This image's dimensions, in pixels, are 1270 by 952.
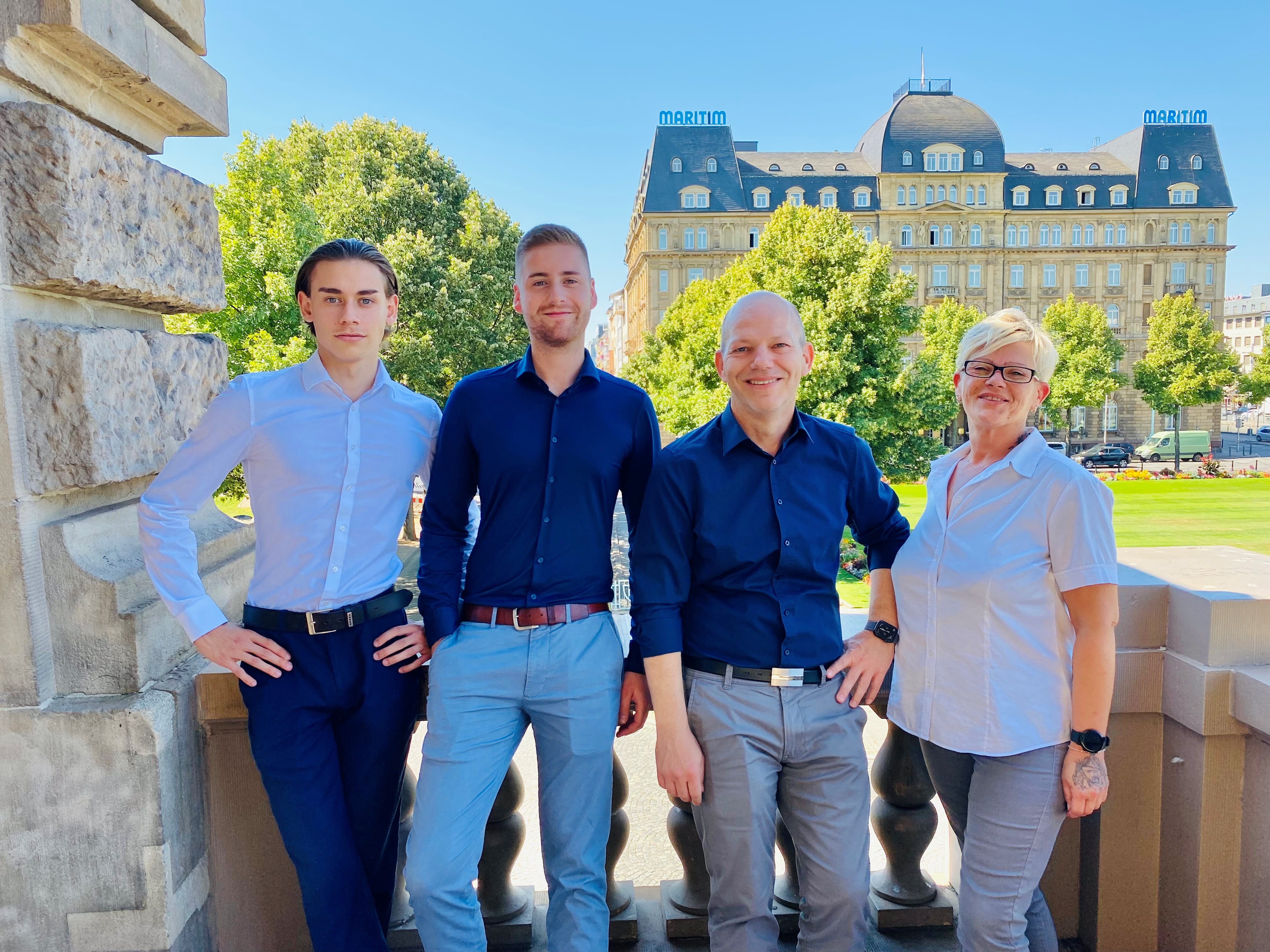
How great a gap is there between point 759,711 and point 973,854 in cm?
61

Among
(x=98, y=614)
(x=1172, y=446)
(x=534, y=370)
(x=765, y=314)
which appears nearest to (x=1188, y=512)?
(x=1172, y=446)

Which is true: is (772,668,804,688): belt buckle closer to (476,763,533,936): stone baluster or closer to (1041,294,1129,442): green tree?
(476,763,533,936): stone baluster

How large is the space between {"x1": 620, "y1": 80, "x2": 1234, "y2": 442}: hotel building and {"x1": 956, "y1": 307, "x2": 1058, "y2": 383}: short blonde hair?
59445 mm

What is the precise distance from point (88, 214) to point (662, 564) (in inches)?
66.4

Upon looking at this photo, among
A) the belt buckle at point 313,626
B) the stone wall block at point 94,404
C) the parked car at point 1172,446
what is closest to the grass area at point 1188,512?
the parked car at point 1172,446

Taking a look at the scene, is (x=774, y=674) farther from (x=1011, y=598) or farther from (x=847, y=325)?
(x=847, y=325)

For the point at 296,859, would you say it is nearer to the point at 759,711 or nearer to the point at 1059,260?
the point at 759,711

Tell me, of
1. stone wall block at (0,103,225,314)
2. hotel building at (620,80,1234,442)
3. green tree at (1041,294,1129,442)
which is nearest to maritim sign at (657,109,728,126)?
hotel building at (620,80,1234,442)

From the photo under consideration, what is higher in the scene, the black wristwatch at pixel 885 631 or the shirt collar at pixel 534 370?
the shirt collar at pixel 534 370

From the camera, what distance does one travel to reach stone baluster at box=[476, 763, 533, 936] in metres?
2.70

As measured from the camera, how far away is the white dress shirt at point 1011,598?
2.09 m

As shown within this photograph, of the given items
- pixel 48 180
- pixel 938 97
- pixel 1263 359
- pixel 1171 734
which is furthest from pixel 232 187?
pixel 938 97

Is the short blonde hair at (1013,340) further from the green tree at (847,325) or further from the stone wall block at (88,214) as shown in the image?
the green tree at (847,325)

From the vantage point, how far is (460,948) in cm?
217
